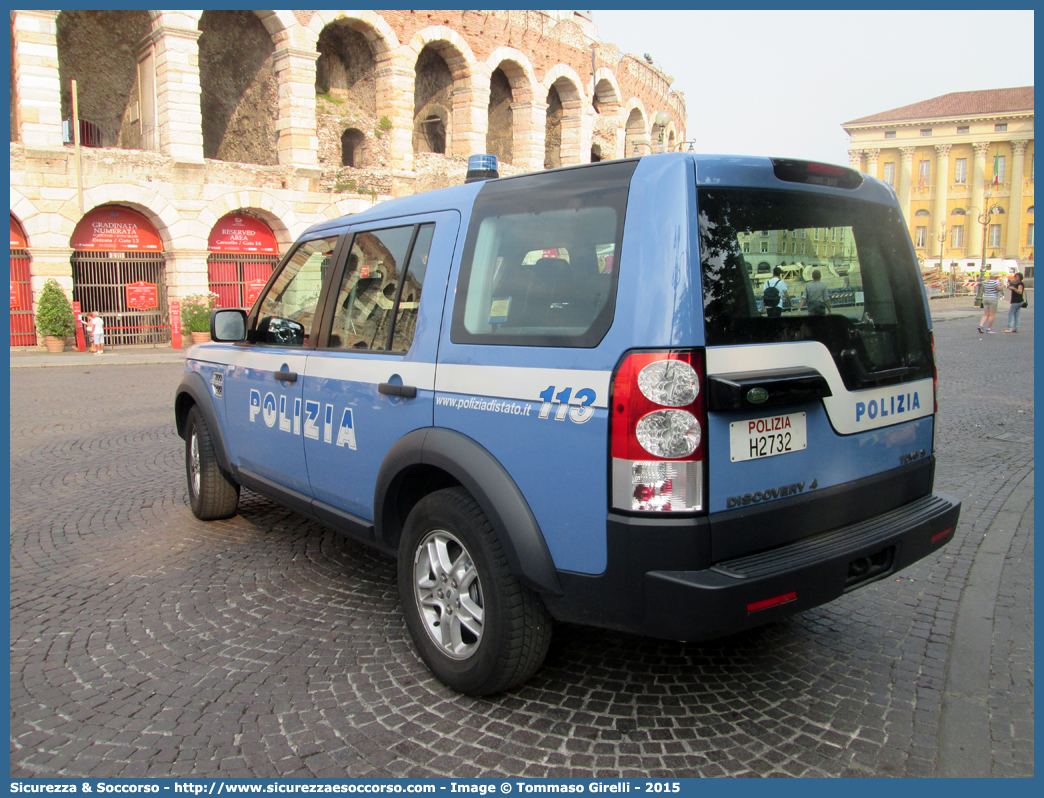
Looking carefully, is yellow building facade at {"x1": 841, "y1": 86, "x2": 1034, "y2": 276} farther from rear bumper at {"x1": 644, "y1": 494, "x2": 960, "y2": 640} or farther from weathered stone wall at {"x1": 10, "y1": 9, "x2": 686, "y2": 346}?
rear bumper at {"x1": 644, "y1": 494, "x2": 960, "y2": 640}

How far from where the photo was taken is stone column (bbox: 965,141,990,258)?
91312mm

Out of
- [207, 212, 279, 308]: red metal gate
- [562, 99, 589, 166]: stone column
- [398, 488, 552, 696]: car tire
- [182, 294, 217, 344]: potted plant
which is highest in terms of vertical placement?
[562, 99, 589, 166]: stone column

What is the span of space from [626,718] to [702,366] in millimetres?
1403

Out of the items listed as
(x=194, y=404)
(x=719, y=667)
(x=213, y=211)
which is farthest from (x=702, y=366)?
(x=213, y=211)

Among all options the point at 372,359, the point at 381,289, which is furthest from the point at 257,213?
the point at 372,359

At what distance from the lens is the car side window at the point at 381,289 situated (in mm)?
3533

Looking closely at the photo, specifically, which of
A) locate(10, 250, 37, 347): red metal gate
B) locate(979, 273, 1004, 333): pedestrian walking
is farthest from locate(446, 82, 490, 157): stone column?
locate(979, 273, 1004, 333): pedestrian walking

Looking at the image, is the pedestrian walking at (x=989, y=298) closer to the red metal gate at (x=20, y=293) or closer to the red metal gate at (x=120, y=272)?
the red metal gate at (x=120, y=272)

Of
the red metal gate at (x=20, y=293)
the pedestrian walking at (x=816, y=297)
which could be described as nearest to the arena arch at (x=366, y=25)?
the red metal gate at (x=20, y=293)

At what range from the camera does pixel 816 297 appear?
2947mm

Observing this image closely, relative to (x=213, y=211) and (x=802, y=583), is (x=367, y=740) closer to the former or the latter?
(x=802, y=583)

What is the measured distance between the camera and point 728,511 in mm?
2615

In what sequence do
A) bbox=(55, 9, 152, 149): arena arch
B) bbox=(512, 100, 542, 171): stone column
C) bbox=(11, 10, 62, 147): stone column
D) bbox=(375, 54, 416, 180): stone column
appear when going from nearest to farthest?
bbox=(11, 10, 62, 147): stone column → bbox=(55, 9, 152, 149): arena arch → bbox=(375, 54, 416, 180): stone column → bbox=(512, 100, 542, 171): stone column

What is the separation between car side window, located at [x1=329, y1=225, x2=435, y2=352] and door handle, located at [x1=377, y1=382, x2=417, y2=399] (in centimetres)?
17
